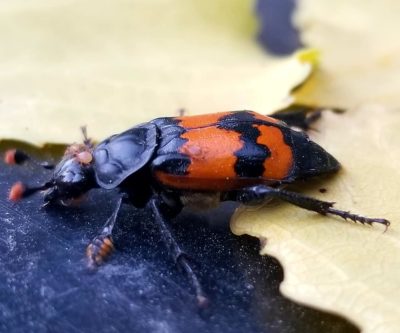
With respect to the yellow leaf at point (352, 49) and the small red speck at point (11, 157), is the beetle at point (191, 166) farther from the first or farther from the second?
the yellow leaf at point (352, 49)

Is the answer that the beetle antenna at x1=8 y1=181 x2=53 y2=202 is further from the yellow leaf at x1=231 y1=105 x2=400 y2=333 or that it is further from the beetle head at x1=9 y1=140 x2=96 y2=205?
the yellow leaf at x1=231 y1=105 x2=400 y2=333

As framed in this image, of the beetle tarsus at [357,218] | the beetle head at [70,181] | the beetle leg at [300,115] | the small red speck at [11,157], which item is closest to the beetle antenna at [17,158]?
the small red speck at [11,157]

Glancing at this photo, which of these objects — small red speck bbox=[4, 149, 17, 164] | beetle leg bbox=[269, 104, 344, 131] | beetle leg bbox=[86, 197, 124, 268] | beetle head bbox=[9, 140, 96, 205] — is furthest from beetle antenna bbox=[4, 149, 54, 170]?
beetle leg bbox=[269, 104, 344, 131]

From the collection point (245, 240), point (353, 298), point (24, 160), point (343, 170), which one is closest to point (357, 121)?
point (343, 170)

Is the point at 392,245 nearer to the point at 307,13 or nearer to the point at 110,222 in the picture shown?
the point at 110,222

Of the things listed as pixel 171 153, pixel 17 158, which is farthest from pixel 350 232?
pixel 17 158

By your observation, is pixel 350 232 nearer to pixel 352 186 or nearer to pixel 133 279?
pixel 352 186
